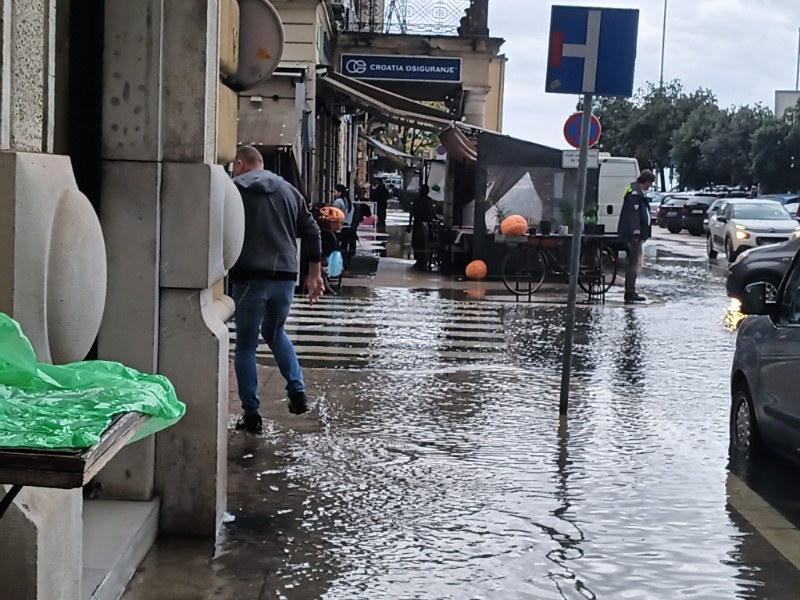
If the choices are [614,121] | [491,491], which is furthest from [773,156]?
[491,491]

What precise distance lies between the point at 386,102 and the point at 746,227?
11.2m

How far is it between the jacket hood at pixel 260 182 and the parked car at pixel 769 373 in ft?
10.5

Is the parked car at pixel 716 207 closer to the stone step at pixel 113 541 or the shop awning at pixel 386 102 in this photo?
the shop awning at pixel 386 102

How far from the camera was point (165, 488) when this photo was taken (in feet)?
A: 18.4

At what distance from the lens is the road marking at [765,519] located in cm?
588

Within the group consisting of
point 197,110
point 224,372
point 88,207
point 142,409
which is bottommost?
point 224,372

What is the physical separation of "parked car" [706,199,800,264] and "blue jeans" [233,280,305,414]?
21541mm

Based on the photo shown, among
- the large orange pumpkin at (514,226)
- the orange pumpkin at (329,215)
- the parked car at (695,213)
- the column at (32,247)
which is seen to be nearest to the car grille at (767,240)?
the large orange pumpkin at (514,226)

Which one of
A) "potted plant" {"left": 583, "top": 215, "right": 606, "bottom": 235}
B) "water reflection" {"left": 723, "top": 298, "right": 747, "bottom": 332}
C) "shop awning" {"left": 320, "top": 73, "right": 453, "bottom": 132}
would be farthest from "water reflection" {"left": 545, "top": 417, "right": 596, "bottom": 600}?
"shop awning" {"left": 320, "top": 73, "right": 453, "bottom": 132}

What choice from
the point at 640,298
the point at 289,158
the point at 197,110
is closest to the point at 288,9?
the point at 289,158

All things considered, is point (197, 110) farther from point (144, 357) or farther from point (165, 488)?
point (165, 488)

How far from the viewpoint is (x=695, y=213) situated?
4700cm

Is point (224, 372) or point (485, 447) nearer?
point (224, 372)

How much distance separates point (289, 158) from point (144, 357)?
1295 cm
